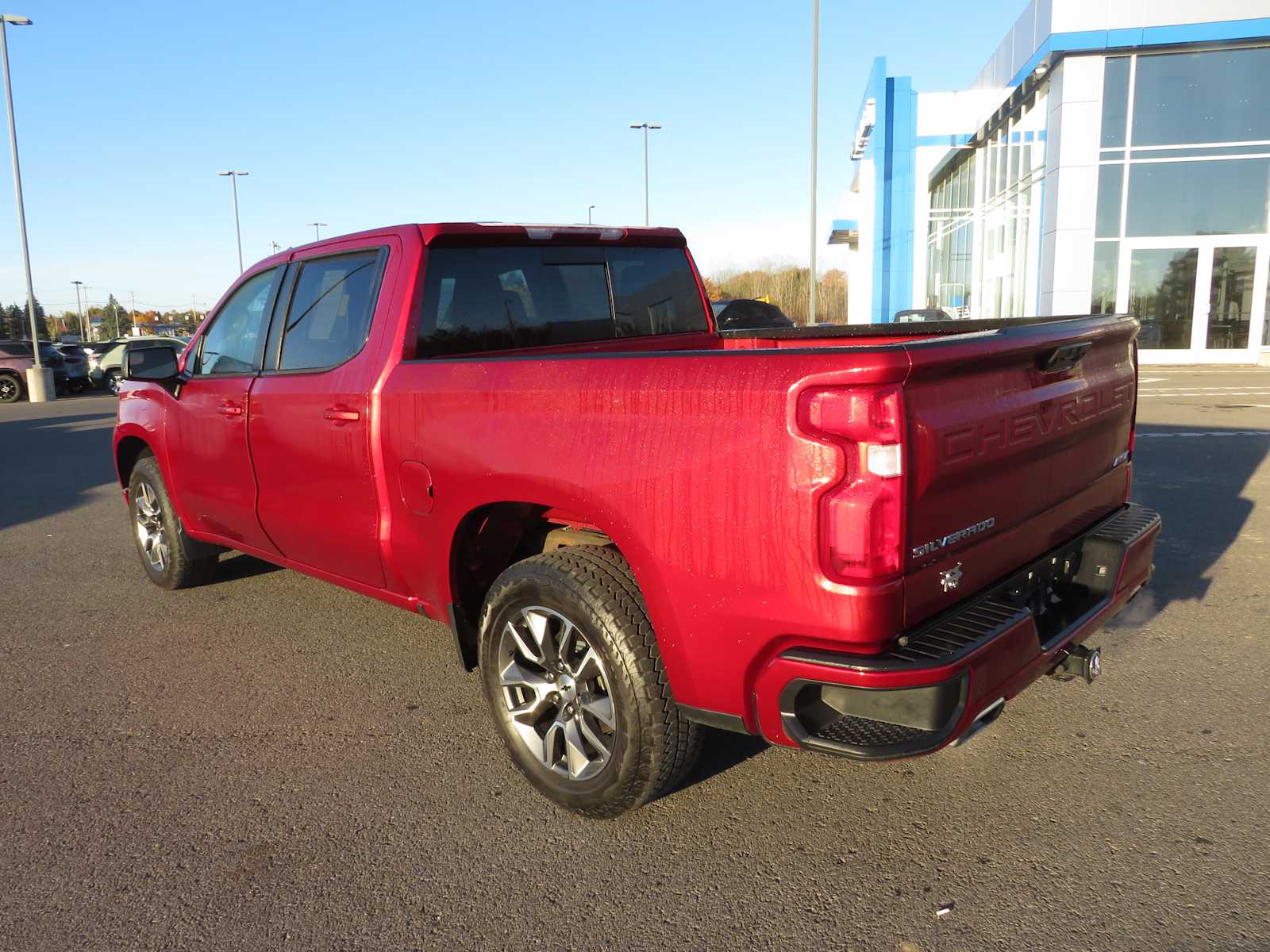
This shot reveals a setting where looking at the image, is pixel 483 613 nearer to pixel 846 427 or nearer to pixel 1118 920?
pixel 846 427

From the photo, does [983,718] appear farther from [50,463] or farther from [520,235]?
[50,463]

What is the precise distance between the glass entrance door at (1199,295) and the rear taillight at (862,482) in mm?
22387

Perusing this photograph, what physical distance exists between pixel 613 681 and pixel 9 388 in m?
26.8

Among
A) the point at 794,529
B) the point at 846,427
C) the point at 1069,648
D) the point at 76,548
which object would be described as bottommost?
the point at 76,548

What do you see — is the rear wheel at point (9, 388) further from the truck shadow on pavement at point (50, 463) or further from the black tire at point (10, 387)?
the truck shadow on pavement at point (50, 463)

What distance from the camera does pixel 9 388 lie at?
24266 mm

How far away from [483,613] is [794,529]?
1.36 meters

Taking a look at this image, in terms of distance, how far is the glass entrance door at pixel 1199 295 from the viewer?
2156 centimetres

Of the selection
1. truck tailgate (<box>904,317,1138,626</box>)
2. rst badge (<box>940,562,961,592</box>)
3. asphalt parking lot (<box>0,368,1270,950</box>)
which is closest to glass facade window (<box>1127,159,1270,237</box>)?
asphalt parking lot (<box>0,368,1270,950</box>)

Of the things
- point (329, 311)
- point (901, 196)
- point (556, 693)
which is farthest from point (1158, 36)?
point (556, 693)

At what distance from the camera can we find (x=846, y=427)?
2250 millimetres

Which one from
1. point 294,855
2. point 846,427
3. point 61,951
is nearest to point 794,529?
point 846,427

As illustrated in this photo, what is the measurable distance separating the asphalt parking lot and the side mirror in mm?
1345

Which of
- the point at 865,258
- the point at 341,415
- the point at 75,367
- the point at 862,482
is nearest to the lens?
the point at 862,482
